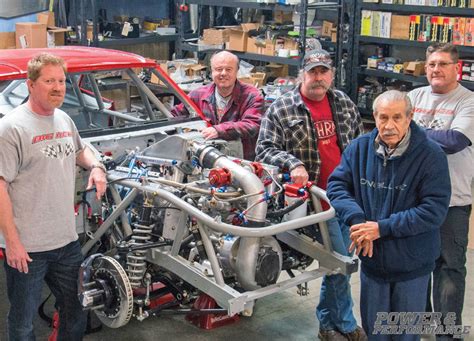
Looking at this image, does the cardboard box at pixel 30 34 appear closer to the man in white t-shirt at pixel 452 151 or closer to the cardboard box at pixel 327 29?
the cardboard box at pixel 327 29

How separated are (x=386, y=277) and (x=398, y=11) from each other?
23.1 feet

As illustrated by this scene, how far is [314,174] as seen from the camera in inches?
181

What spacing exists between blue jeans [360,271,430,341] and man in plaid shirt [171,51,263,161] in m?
1.74

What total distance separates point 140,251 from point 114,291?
0.26 meters

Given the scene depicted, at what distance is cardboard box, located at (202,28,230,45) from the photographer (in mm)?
10180

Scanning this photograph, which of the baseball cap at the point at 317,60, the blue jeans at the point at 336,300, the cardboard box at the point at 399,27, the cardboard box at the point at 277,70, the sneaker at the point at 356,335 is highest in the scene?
the baseball cap at the point at 317,60

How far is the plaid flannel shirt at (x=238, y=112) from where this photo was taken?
5.26 m

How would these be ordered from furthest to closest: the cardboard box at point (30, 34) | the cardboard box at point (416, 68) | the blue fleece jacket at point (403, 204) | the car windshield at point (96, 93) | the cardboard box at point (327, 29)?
1. the cardboard box at point (327, 29)
2. the cardboard box at point (416, 68)
3. the cardboard box at point (30, 34)
4. the car windshield at point (96, 93)
5. the blue fleece jacket at point (403, 204)

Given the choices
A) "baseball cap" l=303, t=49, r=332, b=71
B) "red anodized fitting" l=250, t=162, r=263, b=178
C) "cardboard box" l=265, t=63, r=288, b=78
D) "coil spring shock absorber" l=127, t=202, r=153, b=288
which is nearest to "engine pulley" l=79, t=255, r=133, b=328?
"coil spring shock absorber" l=127, t=202, r=153, b=288

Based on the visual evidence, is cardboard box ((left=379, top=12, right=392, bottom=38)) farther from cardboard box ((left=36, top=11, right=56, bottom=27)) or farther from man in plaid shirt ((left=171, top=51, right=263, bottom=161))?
man in plaid shirt ((left=171, top=51, right=263, bottom=161))

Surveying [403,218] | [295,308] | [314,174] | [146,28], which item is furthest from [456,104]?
[146,28]

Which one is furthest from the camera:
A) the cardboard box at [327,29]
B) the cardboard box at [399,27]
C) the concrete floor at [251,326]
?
the cardboard box at [327,29]

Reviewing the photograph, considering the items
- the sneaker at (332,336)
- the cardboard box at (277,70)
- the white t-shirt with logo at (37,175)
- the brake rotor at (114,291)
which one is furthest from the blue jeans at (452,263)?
the cardboard box at (277,70)

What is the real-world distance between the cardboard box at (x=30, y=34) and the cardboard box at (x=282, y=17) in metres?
3.13
